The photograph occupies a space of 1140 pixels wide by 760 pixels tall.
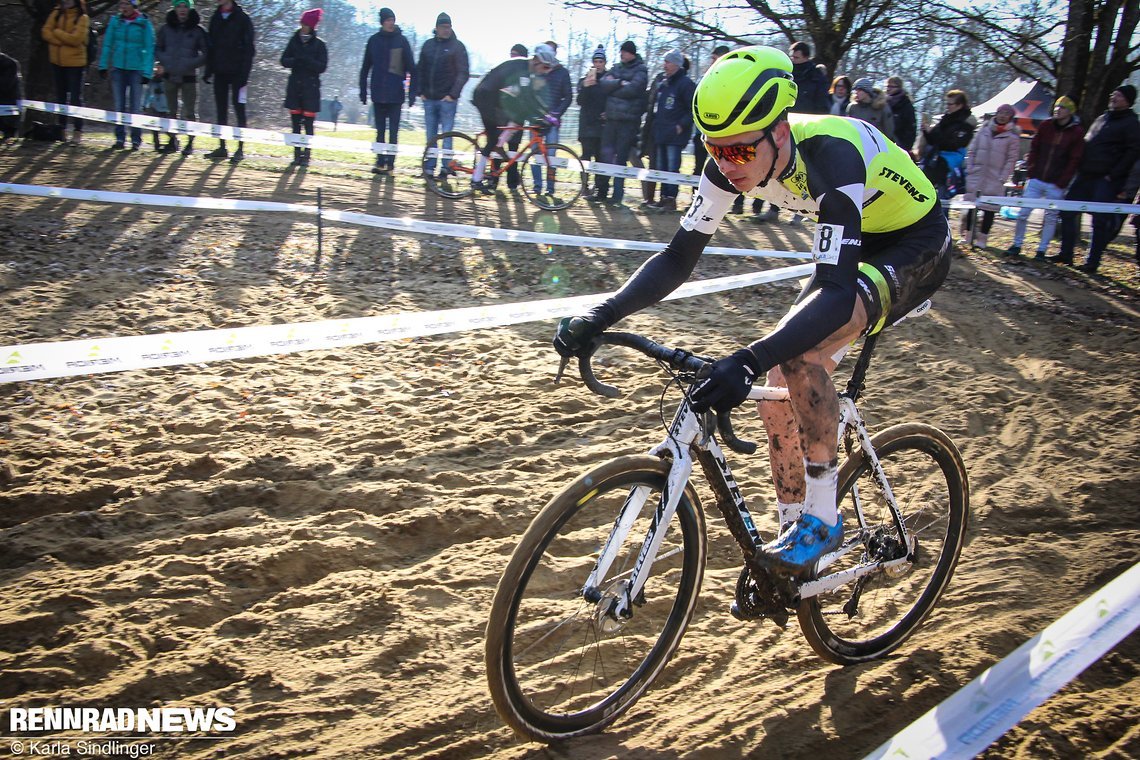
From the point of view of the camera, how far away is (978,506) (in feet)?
16.6

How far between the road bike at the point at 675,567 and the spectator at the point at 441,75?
10352 mm

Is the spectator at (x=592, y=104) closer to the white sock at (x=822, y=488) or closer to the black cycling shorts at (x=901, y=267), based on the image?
the black cycling shorts at (x=901, y=267)

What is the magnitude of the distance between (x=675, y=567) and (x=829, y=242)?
149cm

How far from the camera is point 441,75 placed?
1316 cm

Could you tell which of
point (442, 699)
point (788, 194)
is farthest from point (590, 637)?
point (788, 194)

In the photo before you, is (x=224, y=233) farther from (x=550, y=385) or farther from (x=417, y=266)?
(x=550, y=385)

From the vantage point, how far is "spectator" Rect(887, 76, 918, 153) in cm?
1191

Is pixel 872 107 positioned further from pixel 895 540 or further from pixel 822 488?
pixel 822 488

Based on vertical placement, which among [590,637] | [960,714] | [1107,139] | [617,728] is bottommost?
[617,728]

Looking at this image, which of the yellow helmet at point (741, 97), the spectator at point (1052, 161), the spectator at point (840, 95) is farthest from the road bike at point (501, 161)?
the yellow helmet at point (741, 97)

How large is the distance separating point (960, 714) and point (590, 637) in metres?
1.43

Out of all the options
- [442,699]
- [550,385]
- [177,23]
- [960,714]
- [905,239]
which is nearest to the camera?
[960,714]

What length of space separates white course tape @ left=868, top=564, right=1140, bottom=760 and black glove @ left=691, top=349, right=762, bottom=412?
3.55 feet

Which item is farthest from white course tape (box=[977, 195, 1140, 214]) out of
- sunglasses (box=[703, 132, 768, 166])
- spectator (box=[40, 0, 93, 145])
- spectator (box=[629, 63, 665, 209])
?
spectator (box=[40, 0, 93, 145])
